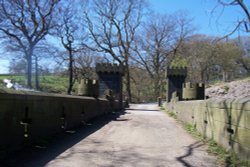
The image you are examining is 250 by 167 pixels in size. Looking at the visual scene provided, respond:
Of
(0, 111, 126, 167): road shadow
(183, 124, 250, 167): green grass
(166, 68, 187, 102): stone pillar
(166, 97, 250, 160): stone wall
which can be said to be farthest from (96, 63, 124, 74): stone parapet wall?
(183, 124, 250, 167): green grass

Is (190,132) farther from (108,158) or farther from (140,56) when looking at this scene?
(140,56)

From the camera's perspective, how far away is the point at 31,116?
9.45 m

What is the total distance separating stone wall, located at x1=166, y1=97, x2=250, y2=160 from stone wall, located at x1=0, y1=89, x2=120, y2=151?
4.39 meters

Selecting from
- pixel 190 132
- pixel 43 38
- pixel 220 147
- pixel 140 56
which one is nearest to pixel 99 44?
pixel 140 56

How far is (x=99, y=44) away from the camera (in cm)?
6556

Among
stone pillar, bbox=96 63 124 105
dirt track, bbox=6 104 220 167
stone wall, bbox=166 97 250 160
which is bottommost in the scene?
dirt track, bbox=6 104 220 167

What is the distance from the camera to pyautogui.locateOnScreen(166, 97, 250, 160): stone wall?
24.7 ft

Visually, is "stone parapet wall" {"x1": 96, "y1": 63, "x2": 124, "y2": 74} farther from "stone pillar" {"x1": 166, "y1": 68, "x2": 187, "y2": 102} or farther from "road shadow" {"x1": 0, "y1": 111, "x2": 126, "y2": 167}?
"road shadow" {"x1": 0, "y1": 111, "x2": 126, "y2": 167}

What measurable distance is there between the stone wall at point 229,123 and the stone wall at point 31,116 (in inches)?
173

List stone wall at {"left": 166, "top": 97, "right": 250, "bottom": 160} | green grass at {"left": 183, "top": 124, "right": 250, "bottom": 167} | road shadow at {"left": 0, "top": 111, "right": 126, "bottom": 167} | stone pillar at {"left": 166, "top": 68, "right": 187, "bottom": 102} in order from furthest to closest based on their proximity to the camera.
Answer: stone pillar at {"left": 166, "top": 68, "right": 187, "bottom": 102} → green grass at {"left": 183, "top": 124, "right": 250, "bottom": 167} → stone wall at {"left": 166, "top": 97, "right": 250, "bottom": 160} → road shadow at {"left": 0, "top": 111, "right": 126, "bottom": 167}

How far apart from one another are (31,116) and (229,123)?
444cm

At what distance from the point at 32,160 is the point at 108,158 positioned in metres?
1.54

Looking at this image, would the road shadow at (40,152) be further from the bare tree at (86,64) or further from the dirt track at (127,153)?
the bare tree at (86,64)

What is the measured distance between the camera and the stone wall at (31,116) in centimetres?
784
